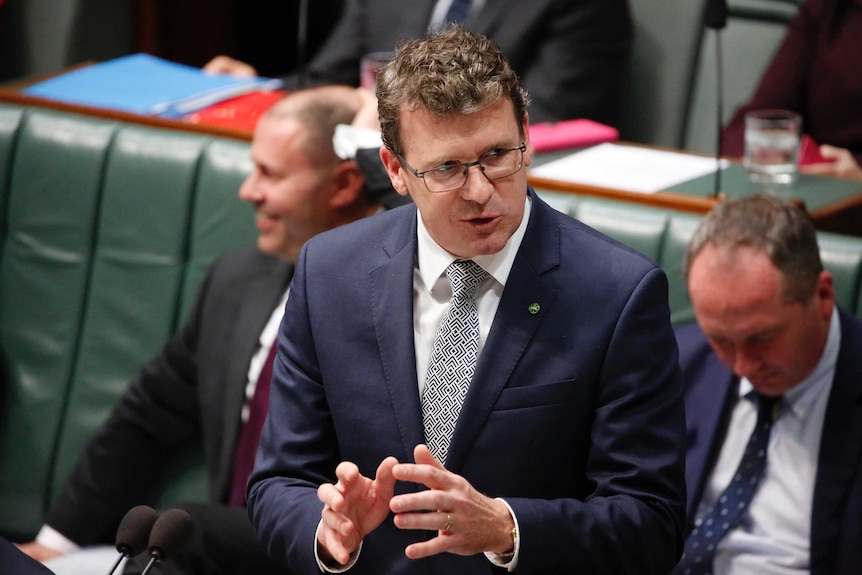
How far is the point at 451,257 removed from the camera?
1.64 m

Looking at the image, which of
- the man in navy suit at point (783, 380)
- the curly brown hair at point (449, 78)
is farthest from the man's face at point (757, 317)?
the curly brown hair at point (449, 78)

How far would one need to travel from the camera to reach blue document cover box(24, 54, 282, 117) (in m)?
3.17

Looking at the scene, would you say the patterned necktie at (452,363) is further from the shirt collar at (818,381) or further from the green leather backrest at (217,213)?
the green leather backrest at (217,213)

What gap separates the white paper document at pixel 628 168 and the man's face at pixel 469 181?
3.55 feet

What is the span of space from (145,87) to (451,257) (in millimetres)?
1871

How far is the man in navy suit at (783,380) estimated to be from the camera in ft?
6.97

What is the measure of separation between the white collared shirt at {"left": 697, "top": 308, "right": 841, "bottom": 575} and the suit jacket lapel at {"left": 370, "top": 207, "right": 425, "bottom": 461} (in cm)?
83

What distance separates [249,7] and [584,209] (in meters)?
2.38

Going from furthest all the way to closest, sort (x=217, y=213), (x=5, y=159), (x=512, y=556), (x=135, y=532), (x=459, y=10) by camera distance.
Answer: (x=459, y=10) < (x=5, y=159) < (x=217, y=213) < (x=135, y=532) < (x=512, y=556)

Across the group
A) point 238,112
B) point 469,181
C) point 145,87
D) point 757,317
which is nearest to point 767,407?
point 757,317

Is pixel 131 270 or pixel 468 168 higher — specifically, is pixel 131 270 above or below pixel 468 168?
below

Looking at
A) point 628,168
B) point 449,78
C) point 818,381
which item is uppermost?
point 449,78

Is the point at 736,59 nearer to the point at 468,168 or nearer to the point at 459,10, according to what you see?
the point at 459,10

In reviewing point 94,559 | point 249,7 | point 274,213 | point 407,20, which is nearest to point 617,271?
point 274,213
